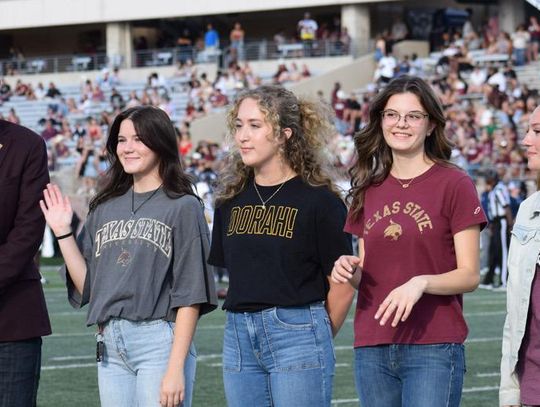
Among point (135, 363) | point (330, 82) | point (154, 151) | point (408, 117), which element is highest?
point (408, 117)

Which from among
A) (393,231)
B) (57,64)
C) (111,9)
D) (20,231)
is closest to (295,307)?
(393,231)

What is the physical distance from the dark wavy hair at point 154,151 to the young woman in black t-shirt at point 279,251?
0.63ft

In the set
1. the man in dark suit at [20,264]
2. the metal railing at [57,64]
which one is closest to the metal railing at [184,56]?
the metal railing at [57,64]

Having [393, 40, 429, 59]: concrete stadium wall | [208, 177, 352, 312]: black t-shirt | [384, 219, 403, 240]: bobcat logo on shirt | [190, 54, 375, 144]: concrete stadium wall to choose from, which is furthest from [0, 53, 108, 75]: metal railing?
[384, 219, 403, 240]: bobcat logo on shirt

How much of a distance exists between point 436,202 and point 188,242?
3.18 ft

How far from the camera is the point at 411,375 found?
4.68m

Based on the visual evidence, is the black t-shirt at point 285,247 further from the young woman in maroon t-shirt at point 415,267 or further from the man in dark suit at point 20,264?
the man in dark suit at point 20,264

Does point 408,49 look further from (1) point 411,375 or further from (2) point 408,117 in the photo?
(1) point 411,375

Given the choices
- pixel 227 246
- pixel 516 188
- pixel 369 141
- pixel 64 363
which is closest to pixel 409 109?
pixel 369 141

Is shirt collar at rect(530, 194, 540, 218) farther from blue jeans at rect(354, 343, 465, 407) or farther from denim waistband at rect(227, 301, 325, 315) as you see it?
denim waistband at rect(227, 301, 325, 315)

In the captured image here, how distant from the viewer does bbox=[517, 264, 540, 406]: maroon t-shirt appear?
460 centimetres

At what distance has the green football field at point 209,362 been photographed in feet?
30.7

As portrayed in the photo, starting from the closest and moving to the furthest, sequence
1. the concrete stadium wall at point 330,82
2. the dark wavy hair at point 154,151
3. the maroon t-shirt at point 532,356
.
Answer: the maroon t-shirt at point 532,356 < the dark wavy hair at point 154,151 < the concrete stadium wall at point 330,82

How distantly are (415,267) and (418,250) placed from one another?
0.06 meters
